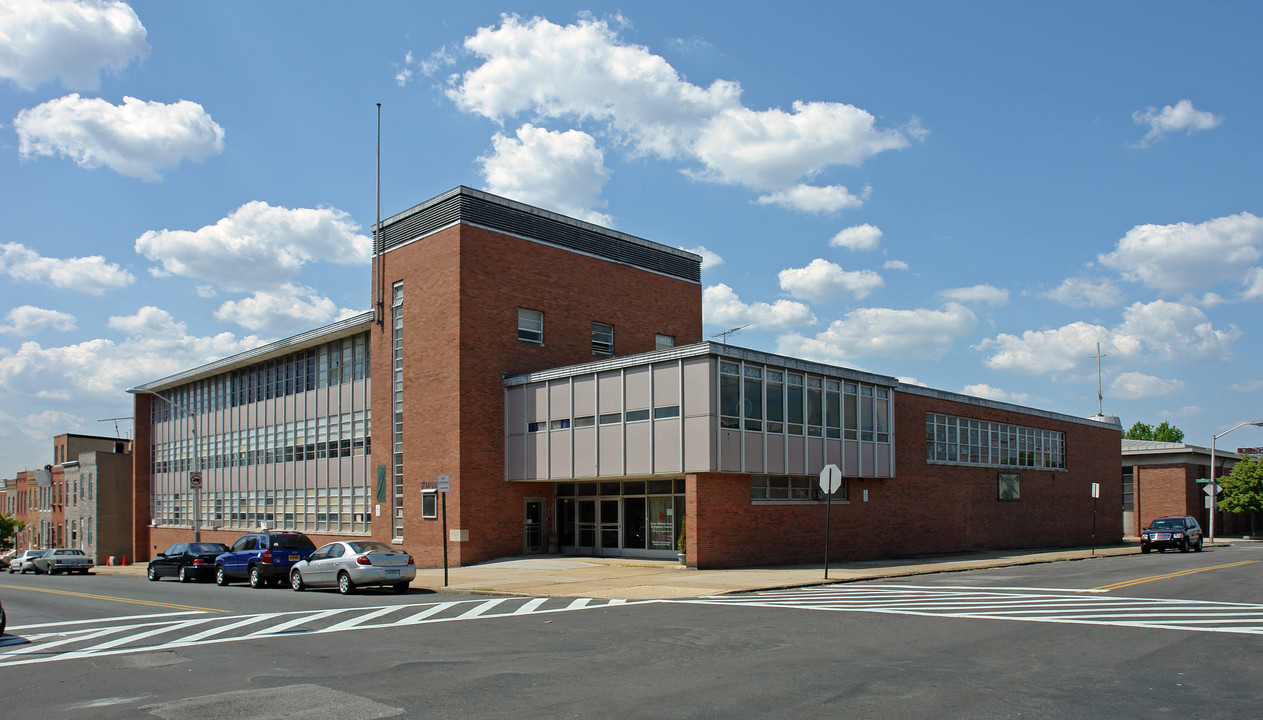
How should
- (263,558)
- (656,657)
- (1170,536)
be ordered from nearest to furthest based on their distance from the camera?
1. (656,657)
2. (263,558)
3. (1170,536)

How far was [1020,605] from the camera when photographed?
16.8 metres

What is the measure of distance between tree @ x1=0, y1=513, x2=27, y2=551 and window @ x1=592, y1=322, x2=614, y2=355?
69792 mm

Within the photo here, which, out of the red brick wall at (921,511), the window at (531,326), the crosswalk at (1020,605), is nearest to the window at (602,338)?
the window at (531,326)

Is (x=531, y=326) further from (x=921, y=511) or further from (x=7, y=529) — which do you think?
(x=7, y=529)

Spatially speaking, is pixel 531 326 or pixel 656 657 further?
pixel 531 326

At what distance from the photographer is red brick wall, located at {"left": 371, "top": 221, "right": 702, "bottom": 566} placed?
31.1 meters

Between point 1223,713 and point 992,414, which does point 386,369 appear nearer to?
point 992,414

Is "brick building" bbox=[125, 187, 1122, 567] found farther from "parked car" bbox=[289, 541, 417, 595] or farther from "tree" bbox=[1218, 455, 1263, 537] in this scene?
"tree" bbox=[1218, 455, 1263, 537]

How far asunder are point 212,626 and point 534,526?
18.3 metres

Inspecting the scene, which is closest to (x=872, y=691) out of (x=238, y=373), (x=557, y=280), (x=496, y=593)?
(x=496, y=593)

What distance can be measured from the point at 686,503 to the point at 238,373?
31545mm

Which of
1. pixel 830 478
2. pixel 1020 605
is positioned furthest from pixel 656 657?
pixel 830 478

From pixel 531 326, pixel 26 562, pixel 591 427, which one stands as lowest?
pixel 26 562

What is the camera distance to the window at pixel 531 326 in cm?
3347
